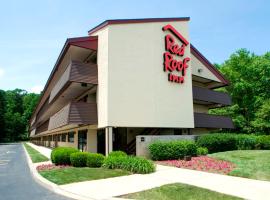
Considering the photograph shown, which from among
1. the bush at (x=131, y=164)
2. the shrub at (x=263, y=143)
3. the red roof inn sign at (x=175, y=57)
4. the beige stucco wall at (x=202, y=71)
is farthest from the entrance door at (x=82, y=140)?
the shrub at (x=263, y=143)

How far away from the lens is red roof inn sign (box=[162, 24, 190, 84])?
72.5ft

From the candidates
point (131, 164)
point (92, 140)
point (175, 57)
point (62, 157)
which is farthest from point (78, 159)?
point (175, 57)

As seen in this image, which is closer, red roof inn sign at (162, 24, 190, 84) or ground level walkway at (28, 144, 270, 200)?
ground level walkway at (28, 144, 270, 200)

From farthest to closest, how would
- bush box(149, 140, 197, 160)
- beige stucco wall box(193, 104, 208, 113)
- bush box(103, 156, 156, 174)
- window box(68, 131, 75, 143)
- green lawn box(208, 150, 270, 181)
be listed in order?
window box(68, 131, 75, 143) < beige stucco wall box(193, 104, 208, 113) < bush box(149, 140, 197, 160) < bush box(103, 156, 156, 174) < green lawn box(208, 150, 270, 181)

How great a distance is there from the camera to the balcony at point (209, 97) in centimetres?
2685

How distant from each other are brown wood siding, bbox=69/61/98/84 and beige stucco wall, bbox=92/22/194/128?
0.56m

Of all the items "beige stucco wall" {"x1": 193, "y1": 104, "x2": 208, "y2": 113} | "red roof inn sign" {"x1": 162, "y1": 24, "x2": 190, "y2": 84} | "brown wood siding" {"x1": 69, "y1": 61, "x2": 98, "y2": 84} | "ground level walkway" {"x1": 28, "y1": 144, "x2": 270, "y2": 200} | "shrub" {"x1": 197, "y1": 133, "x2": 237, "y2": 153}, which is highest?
"red roof inn sign" {"x1": 162, "y1": 24, "x2": 190, "y2": 84}

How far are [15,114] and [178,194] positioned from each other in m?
116

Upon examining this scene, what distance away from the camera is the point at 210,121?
2816 centimetres

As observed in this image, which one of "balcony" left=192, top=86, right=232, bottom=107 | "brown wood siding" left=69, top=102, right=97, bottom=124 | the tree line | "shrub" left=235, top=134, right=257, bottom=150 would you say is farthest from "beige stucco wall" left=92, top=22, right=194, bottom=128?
the tree line

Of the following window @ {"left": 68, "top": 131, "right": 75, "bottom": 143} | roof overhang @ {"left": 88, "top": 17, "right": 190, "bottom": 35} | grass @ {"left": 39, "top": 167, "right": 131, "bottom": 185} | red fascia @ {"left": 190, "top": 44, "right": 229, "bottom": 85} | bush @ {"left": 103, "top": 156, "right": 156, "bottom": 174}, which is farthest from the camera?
window @ {"left": 68, "top": 131, "right": 75, "bottom": 143}

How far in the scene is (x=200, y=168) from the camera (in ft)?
49.0

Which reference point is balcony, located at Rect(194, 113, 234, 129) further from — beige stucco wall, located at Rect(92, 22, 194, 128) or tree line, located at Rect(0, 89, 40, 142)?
tree line, located at Rect(0, 89, 40, 142)

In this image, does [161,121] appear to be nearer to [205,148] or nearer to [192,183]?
[205,148]
